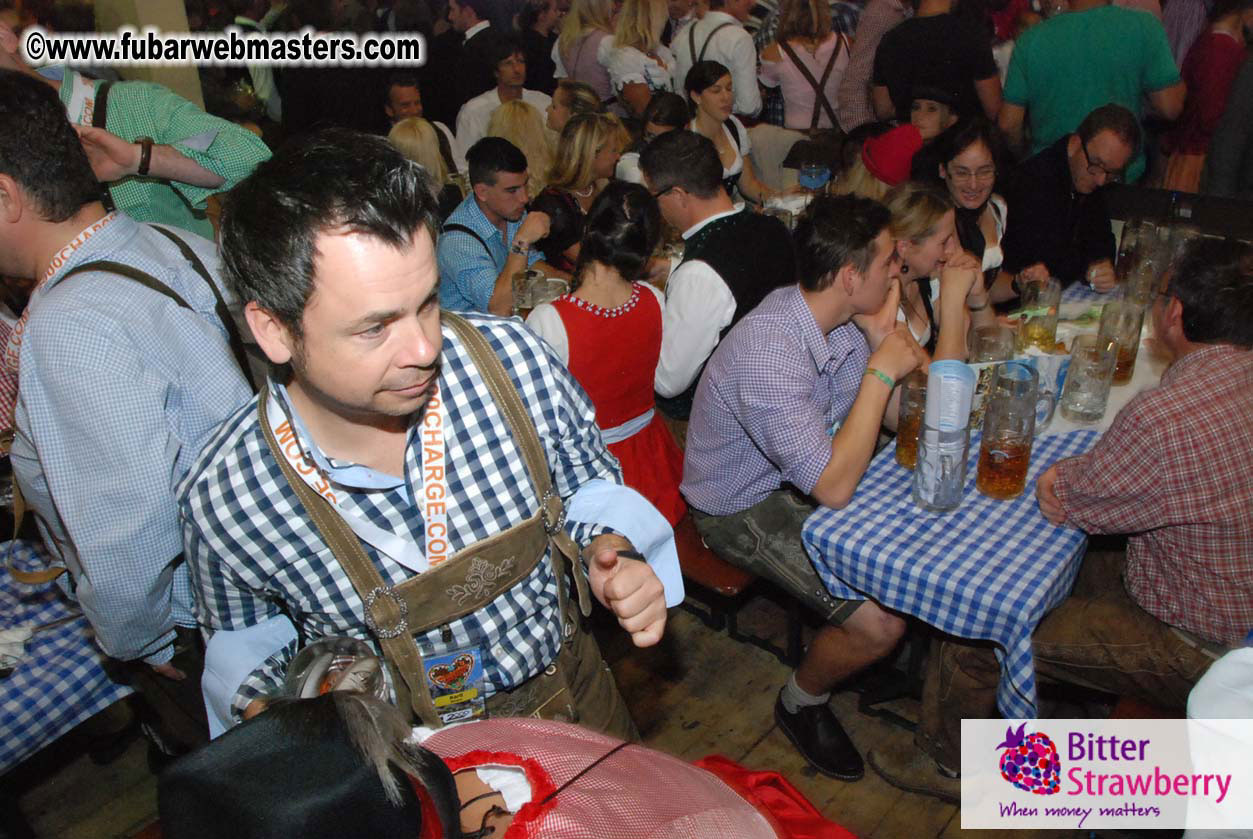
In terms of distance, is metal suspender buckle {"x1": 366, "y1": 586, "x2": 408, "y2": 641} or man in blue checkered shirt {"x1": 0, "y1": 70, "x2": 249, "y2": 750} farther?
man in blue checkered shirt {"x1": 0, "y1": 70, "x2": 249, "y2": 750}

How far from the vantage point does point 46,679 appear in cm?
224

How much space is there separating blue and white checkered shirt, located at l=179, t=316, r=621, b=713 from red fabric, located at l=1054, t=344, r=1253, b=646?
130 cm

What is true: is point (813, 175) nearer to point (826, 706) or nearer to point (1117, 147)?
point (1117, 147)

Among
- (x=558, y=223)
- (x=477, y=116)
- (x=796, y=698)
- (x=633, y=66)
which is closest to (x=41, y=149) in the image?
(x=796, y=698)

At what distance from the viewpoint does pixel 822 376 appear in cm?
266

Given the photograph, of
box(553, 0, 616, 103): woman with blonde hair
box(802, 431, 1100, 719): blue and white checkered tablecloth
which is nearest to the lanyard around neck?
box(802, 431, 1100, 719): blue and white checkered tablecloth

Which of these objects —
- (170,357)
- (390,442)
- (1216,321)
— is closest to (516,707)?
(390,442)

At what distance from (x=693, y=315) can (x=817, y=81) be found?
3.19m

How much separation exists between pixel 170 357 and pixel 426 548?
74 centimetres

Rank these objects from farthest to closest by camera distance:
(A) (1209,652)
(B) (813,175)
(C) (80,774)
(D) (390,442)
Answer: (B) (813,175), (C) (80,774), (A) (1209,652), (D) (390,442)

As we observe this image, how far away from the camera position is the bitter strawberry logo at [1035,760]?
2.21 meters

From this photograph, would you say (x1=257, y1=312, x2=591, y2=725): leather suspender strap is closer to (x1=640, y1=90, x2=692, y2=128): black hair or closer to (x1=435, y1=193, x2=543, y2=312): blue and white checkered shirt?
(x1=435, y1=193, x2=543, y2=312): blue and white checkered shirt

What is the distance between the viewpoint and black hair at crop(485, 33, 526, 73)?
18.5 ft

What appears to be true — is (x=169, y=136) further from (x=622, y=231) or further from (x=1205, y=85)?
(x=1205, y=85)
